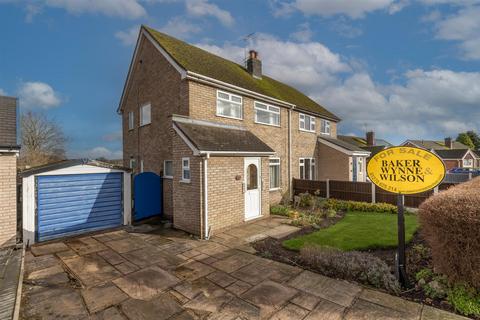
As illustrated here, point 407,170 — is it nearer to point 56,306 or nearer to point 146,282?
point 146,282

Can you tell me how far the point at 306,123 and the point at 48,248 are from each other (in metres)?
15.2

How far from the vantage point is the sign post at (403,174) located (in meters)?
4.58

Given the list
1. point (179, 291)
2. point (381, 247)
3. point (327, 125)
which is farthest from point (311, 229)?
point (327, 125)

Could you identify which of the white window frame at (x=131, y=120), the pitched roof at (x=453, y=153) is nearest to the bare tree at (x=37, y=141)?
the white window frame at (x=131, y=120)

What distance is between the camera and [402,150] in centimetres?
493

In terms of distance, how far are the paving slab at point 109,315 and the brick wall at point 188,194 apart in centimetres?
390

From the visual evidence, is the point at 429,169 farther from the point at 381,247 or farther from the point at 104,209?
the point at 104,209

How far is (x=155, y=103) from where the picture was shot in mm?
11547

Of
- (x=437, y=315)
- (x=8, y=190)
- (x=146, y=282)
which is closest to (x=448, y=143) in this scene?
(x=437, y=315)

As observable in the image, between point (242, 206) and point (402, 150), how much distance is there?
5561 millimetres

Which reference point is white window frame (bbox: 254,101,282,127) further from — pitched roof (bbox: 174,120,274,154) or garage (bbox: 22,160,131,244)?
garage (bbox: 22,160,131,244)

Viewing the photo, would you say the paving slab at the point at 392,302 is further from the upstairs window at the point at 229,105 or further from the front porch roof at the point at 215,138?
the upstairs window at the point at 229,105

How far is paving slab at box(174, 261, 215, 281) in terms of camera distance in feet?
16.5

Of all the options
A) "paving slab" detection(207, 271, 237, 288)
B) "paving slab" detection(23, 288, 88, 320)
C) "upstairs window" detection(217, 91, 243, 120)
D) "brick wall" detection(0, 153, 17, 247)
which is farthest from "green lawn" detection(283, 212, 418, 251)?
"brick wall" detection(0, 153, 17, 247)
